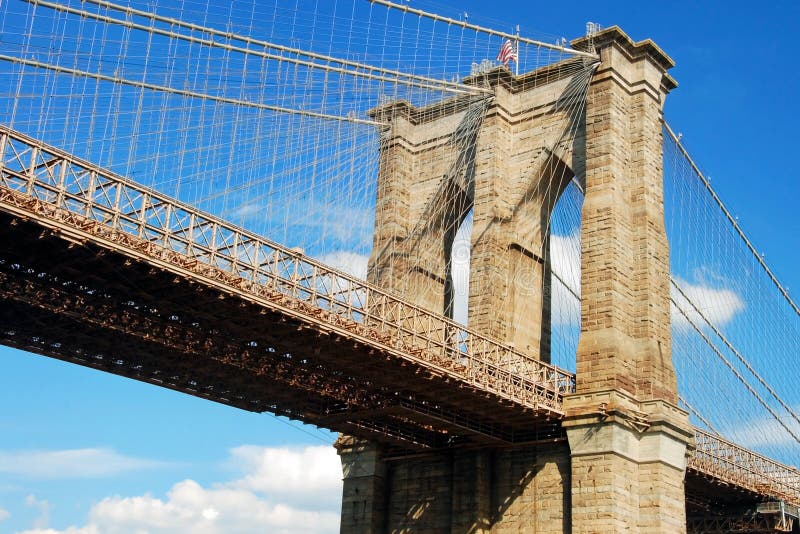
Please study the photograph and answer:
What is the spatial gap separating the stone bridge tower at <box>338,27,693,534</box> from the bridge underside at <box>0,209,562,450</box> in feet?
7.50

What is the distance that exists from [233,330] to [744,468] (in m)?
36.7

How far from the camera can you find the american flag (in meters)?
49.0

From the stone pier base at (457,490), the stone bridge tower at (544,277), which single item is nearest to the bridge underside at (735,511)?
the stone bridge tower at (544,277)

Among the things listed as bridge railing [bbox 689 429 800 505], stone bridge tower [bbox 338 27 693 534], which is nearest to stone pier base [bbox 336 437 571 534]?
stone bridge tower [bbox 338 27 693 534]

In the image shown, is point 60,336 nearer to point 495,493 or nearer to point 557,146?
point 495,493

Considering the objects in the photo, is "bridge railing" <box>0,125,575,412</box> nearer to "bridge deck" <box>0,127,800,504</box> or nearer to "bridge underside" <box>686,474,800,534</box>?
"bridge deck" <box>0,127,800,504</box>

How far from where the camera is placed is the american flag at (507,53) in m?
49.0

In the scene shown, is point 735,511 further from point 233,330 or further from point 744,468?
point 233,330

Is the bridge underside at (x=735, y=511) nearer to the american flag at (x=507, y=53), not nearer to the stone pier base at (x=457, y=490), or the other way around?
the stone pier base at (x=457, y=490)

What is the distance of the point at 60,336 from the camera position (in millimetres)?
34781

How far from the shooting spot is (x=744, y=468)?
60.0 m

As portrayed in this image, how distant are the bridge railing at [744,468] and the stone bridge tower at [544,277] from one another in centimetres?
1206

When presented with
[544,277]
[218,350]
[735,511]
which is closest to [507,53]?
[544,277]

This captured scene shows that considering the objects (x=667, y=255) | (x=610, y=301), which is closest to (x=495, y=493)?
(x=610, y=301)
